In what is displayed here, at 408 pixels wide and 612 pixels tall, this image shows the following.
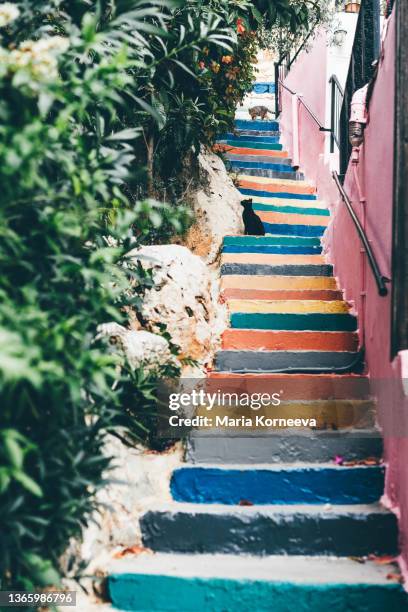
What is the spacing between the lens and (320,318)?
18.5ft

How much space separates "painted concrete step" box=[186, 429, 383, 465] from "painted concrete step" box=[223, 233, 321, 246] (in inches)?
129

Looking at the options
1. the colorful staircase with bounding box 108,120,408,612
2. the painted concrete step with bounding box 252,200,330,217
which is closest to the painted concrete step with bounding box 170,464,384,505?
the colorful staircase with bounding box 108,120,408,612

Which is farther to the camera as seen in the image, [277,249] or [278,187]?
[278,187]

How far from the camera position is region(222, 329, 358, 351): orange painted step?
541 cm

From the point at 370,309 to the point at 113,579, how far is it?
9.09 ft

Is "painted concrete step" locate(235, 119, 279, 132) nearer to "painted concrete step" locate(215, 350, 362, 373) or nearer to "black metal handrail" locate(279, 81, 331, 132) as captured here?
"black metal handrail" locate(279, 81, 331, 132)

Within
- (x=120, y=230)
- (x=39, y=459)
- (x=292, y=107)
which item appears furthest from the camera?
(x=292, y=107)

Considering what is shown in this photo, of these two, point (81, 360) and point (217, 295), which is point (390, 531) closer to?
point (81, 360)

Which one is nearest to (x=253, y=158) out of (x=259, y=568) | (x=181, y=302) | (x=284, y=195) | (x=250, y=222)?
(x=284, y=195)

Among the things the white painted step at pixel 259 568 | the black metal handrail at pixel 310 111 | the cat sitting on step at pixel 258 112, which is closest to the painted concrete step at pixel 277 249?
the black metal handrail at pixel 310 111

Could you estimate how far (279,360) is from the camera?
204 inches

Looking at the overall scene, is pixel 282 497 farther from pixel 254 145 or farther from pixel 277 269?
pixel 254 145

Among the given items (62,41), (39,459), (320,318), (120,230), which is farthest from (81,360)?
(320,318)

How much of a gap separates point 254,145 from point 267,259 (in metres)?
4.70
